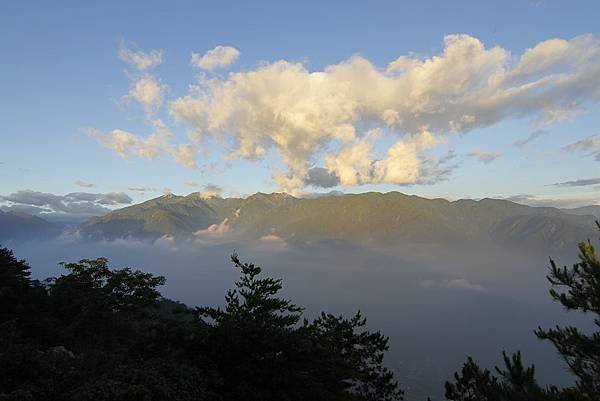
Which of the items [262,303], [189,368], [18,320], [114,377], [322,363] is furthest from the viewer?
[18,320]

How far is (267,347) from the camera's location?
48.0 feet

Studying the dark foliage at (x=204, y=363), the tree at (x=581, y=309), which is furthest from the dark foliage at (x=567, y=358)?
the dark foliage at (x=204, y=363)

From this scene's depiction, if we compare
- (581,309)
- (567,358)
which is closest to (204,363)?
(567,358)

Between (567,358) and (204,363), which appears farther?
(567,358)

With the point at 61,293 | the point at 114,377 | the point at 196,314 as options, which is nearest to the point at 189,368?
the point at 114,377

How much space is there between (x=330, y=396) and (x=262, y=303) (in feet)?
16.0

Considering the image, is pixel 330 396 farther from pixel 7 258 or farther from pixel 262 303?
pixel 7 258

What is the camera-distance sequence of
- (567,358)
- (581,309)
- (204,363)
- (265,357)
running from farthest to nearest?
(581,309)
(567,358)
(265,357)
(204,363)

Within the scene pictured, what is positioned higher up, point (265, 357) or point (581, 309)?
point (581, 309)

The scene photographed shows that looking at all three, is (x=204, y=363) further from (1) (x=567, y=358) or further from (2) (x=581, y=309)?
(2) (x=581, y=309)

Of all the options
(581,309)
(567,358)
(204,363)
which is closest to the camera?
(204,363)

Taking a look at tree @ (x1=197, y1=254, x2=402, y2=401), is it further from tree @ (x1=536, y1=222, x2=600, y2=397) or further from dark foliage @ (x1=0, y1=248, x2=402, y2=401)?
tree @ (x1=536, y1=222, x2=600, y2=397)

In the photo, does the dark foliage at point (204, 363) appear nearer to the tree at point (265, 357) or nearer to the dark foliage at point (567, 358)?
the tree at point (265, 357)

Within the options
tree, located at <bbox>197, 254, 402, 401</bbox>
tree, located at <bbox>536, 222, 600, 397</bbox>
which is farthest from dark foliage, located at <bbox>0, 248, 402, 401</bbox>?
tree, located at <bbox>536, 222, 600, 397</bbox>
